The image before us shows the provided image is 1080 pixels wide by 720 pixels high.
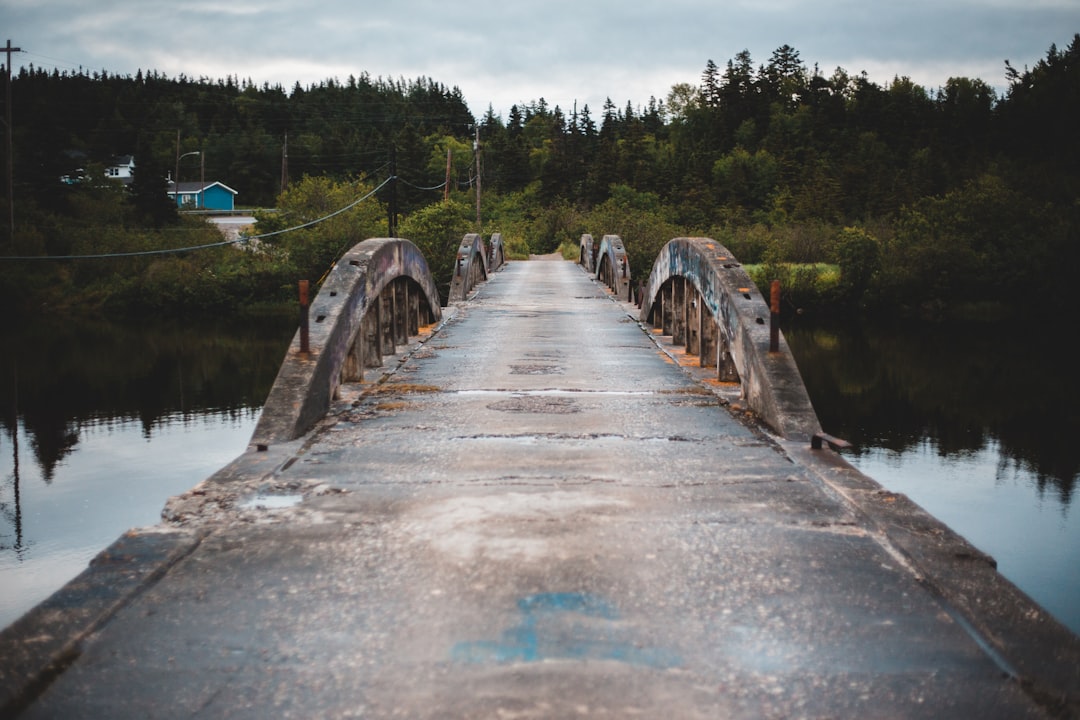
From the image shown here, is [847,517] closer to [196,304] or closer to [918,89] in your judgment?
[196,304]

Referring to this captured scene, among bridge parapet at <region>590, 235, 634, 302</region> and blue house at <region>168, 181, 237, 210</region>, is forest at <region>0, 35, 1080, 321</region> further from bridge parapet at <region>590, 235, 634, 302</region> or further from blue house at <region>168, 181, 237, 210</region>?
bridge parapet at <region>590, 235, 634, 302</region>

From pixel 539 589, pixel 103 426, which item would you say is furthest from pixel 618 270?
pixel 539 589

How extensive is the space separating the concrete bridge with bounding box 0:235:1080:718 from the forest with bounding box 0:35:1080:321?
22.3 metres

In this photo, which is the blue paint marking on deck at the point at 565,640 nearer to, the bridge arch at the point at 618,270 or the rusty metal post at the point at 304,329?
the rusty metal post at the point at 304,329

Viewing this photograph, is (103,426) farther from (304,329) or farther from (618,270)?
(304,329)

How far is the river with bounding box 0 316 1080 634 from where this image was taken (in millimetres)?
12617

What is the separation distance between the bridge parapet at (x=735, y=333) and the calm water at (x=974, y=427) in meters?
4.63

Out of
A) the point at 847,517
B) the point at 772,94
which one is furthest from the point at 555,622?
the point at 772,94

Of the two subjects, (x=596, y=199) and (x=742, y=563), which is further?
(x=596, y=199)

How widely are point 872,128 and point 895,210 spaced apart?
33.4 metres

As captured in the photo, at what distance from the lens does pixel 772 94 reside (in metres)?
97.1

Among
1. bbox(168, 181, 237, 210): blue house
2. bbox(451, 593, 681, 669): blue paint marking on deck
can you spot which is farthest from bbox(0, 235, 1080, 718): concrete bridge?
bbox(168, 181, 237, 210): blue house

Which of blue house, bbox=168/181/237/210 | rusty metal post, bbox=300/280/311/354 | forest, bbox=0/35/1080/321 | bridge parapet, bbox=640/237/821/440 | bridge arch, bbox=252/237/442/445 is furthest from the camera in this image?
blue house, bbox=168/181/237/210

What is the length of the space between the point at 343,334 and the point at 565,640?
4571 mm
